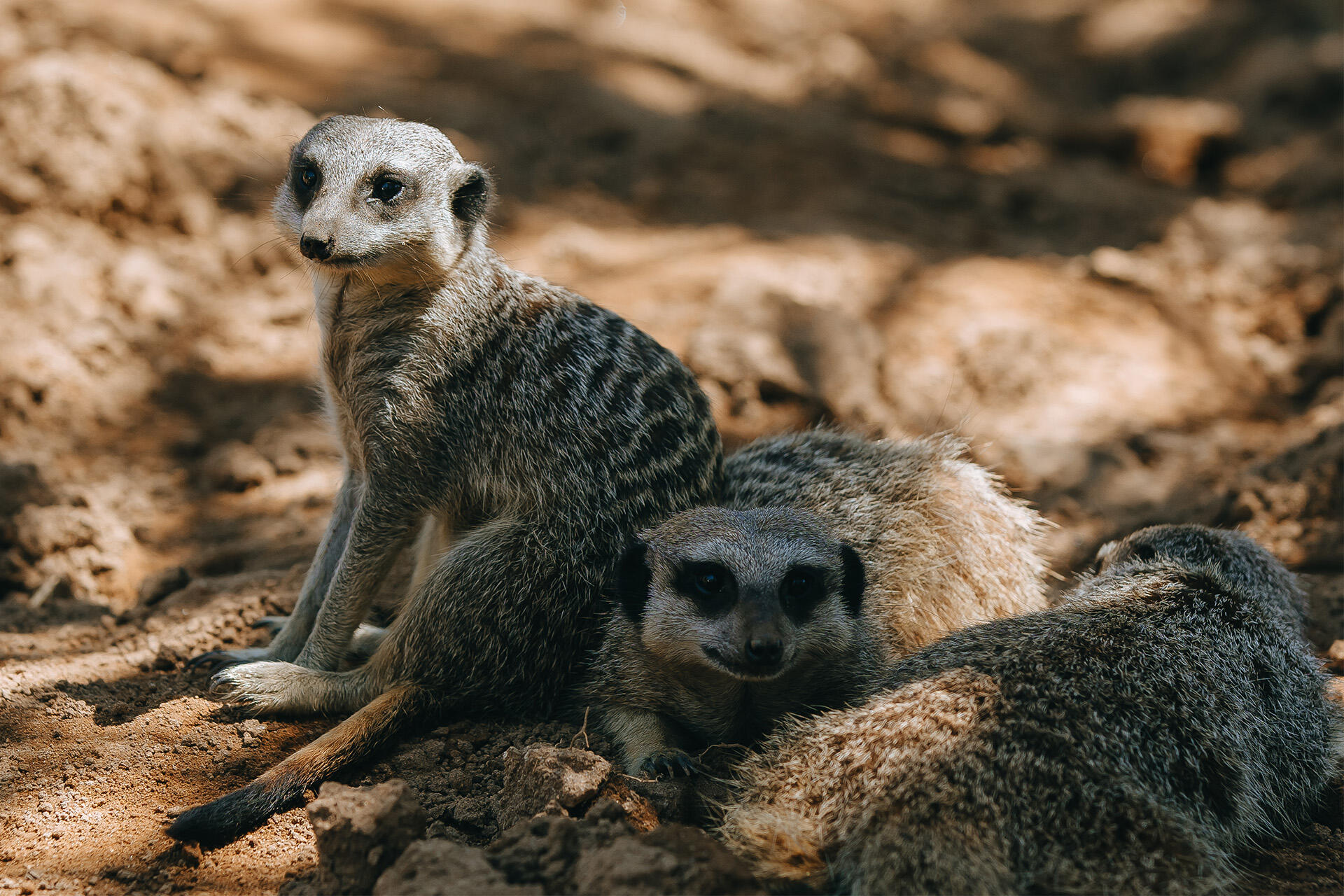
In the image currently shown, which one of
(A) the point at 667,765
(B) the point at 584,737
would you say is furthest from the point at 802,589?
(B) the point at 584,737

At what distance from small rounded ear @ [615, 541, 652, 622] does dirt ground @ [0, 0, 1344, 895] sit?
1.41ft

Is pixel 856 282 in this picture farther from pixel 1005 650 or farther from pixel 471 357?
pixel 1005 650

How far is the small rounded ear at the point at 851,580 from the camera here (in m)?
2.95

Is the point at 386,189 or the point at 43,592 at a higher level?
the point at 386,189

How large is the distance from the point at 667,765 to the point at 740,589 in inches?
19.8

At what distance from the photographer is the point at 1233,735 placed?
8.22 feet

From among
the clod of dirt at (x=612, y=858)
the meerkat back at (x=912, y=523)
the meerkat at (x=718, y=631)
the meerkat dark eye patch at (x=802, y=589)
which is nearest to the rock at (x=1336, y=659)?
the meerkat back at (x=912, y=523)

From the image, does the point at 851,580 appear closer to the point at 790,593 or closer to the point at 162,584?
the point at 790,593

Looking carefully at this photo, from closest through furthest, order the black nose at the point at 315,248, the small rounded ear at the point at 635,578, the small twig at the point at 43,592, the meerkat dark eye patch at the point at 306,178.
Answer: the black nose at the point at 315,248 → the small rounded ear at the point at 635,578 → the meerkat dark eye patch at the point at 306,178 → the small twig at the point at 43,592

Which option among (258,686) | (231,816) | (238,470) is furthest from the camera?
(238,470)

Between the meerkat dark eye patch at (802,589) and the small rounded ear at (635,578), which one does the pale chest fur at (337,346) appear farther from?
the meerkat dark eye patch at (802,589)

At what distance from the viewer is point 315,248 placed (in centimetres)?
285

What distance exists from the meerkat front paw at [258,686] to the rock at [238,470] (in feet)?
5.76

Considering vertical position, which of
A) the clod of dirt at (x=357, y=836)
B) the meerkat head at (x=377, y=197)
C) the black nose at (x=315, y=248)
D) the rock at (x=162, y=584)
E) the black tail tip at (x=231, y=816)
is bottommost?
the black tail tip at (x=231, y=816)
